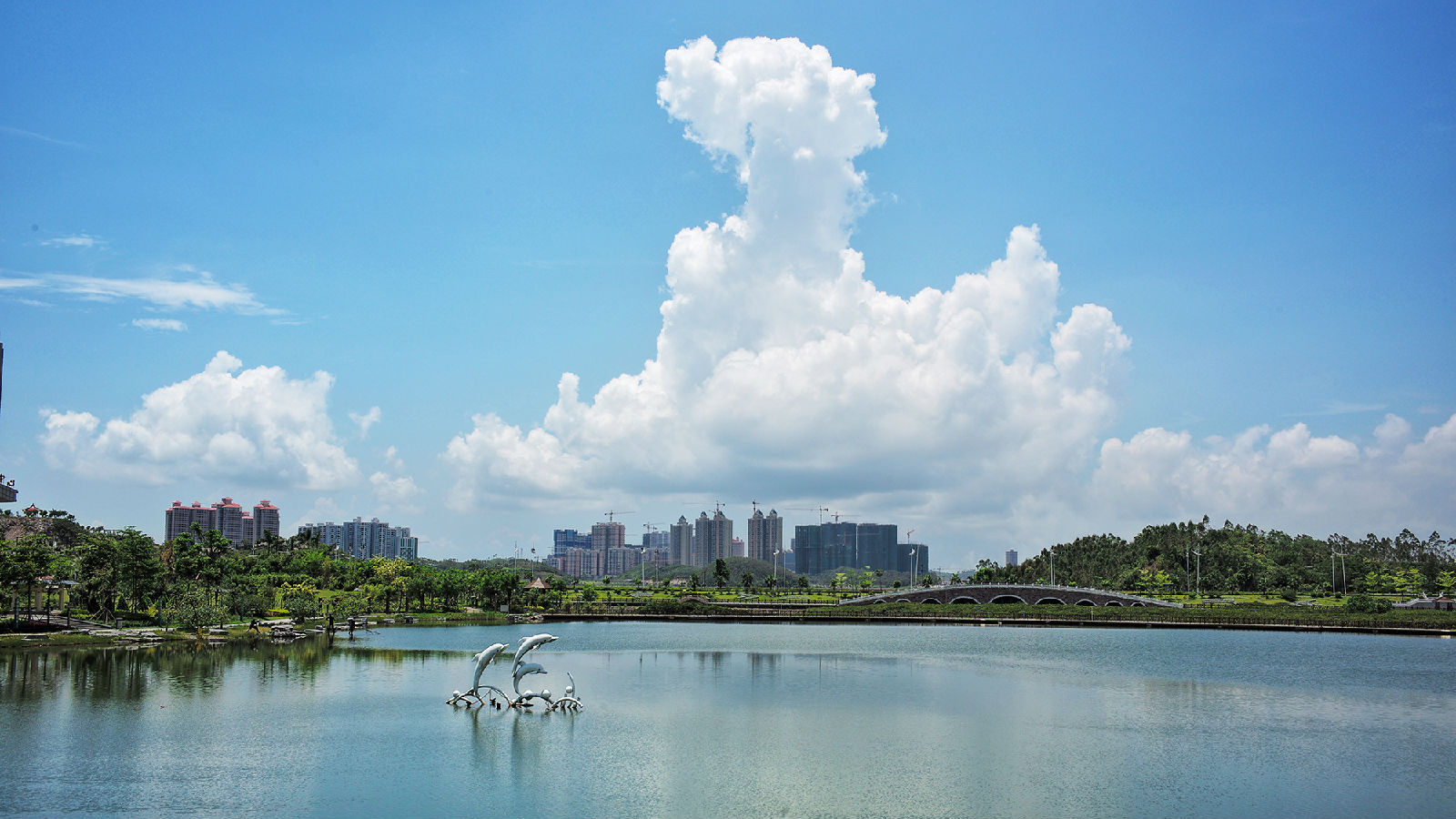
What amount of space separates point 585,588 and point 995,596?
5656cm

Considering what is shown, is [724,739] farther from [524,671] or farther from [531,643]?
[524,671]

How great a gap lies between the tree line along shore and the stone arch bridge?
6.38 m

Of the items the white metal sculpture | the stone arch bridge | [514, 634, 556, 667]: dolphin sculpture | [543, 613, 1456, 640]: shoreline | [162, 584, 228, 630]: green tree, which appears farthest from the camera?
the stone arch bridge

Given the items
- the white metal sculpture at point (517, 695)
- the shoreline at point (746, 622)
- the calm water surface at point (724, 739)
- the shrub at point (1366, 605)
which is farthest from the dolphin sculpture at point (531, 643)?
the shrub at point (1366, 605)

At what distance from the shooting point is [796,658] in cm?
7012

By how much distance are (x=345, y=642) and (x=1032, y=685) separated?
51.7 metres

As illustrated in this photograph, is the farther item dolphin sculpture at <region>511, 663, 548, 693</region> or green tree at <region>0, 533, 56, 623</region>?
green tree at <region>0, 533, 56, 623</region>

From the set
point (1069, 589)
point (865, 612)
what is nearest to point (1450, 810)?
point (865, 612)

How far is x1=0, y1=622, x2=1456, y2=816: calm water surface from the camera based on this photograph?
29.2m

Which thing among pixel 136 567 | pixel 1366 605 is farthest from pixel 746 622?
pixel 1366 605

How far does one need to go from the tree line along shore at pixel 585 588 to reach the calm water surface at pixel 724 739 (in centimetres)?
1520

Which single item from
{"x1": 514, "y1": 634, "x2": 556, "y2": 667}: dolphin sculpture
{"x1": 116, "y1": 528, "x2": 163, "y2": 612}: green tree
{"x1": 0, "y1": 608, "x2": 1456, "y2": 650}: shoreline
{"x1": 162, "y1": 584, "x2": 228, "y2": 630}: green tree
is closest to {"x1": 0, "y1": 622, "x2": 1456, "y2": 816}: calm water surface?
{"x1": 514, "y1": 634, "x2": 556, "y2": 667}: dolphin sculpture

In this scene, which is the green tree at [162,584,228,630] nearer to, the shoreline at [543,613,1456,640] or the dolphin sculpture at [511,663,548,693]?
the shoreline at [543,613,1456,640]

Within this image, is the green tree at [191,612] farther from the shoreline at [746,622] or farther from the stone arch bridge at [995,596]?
the stone arch bridge at [995,596]
